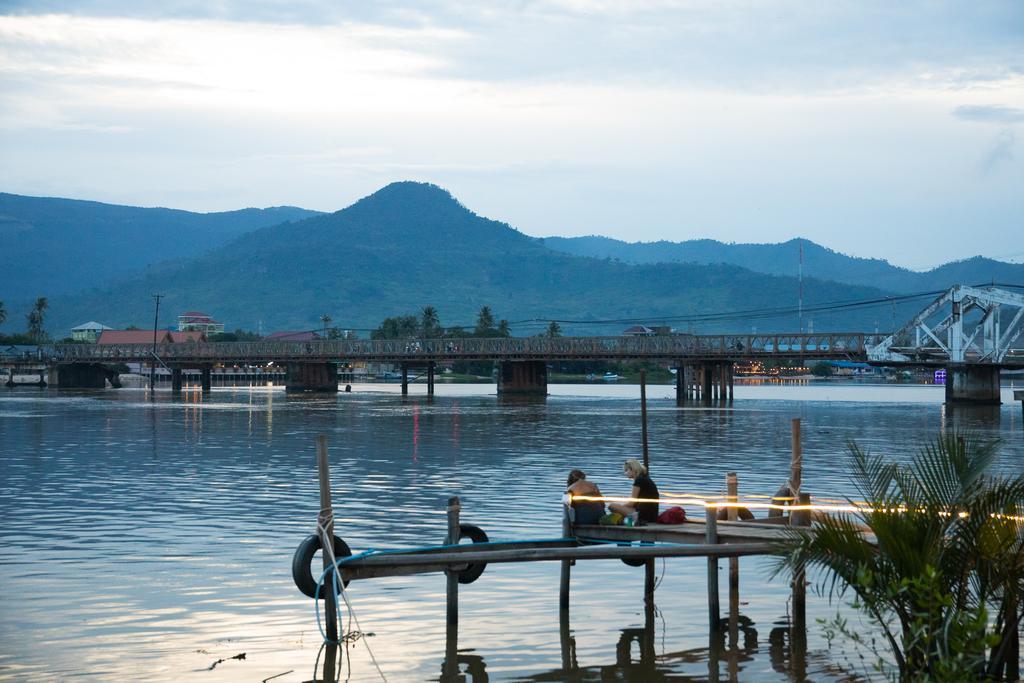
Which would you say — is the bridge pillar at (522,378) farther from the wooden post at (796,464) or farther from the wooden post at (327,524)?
the wooden post at (327,524)

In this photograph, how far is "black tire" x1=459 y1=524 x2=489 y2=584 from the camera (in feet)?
64.4

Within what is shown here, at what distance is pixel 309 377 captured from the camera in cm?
15862

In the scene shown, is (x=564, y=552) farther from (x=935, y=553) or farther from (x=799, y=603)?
Result: (x=935, y=553)

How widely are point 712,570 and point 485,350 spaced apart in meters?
122

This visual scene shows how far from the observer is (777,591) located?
21.4m

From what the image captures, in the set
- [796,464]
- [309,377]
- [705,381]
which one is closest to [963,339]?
[705,381]

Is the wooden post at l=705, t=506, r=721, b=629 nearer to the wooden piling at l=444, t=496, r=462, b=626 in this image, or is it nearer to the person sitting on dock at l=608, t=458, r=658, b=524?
the person sitting on dock at l=608, t=458, r=658, b=524

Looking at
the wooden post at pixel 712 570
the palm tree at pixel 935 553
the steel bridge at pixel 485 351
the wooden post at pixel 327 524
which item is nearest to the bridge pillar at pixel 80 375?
the steel bridge at pixel 485 351

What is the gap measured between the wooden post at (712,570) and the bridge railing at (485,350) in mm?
97193

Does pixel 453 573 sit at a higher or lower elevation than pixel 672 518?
lower

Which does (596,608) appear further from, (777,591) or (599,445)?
(599,445)

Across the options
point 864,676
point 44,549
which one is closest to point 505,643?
point 864,676

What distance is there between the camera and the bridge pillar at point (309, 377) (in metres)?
157

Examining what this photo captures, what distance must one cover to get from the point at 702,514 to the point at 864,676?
14.3 metres
